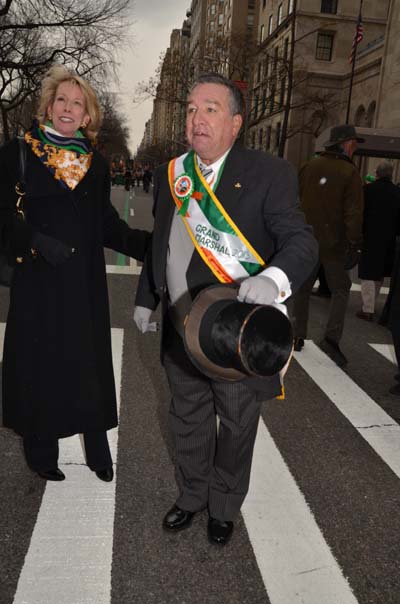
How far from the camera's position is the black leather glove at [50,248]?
8.68 ft

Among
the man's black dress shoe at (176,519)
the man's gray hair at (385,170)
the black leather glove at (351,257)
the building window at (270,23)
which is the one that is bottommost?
the man's black dress shoe at (176,519)

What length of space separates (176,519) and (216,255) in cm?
143

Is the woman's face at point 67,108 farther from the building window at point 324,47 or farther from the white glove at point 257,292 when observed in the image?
the building window at point 324,47

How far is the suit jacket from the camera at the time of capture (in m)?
2.19

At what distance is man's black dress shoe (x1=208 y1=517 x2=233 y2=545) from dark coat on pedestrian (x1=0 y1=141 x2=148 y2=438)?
858 mm

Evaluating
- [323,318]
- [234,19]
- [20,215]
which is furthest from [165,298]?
[234,19]

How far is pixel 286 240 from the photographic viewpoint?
2242 mm

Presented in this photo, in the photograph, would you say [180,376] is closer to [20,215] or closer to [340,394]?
[20,215]

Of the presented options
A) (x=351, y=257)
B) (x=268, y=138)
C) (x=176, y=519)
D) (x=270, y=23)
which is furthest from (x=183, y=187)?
(x=270, y=23)

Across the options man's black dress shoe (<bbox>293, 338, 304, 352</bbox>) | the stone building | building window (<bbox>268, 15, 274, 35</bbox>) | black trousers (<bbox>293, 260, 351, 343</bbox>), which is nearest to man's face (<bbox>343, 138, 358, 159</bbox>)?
black trousers (<bbox>293, 260, 351, 343</bbox>)

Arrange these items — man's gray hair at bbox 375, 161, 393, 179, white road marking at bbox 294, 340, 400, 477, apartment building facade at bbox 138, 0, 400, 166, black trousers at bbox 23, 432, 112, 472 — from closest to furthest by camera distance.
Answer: black trousers at bbox 23, 432, 112, 472, white road marking at bbox 294, 340, 400, 477, man's gray hair at bbox 375, 161, 393, 179, apartment building facade at bbox 138, 0, 400, 166

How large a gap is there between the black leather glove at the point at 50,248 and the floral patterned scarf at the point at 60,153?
307mm

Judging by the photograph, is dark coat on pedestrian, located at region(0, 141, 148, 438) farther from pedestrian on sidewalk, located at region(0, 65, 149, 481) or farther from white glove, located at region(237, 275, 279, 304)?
white glove, located at region(237, 275, 279, 304)

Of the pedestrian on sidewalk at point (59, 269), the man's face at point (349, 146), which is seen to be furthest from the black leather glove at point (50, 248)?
the man's face at point (349, 146)
